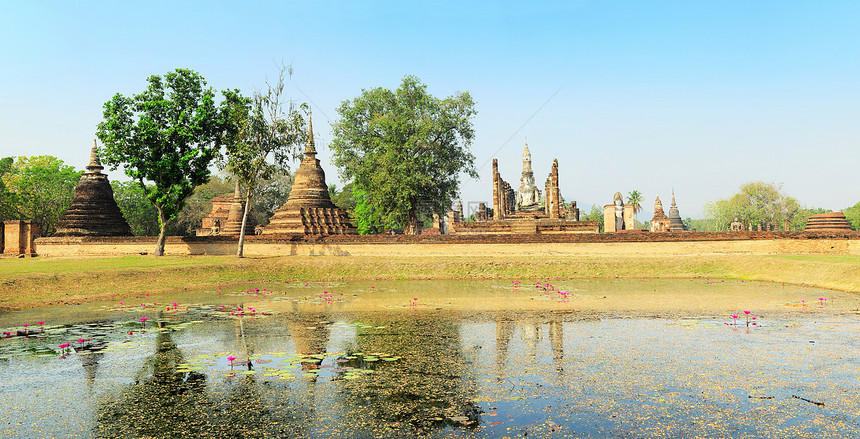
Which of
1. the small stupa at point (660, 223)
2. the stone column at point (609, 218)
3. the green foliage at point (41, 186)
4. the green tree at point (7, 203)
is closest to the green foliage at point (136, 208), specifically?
the green foliage at point (41, 186)

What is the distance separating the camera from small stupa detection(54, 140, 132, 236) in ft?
109

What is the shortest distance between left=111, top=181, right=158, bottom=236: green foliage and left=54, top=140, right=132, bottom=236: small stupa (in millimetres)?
23730

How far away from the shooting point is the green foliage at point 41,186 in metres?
47.2

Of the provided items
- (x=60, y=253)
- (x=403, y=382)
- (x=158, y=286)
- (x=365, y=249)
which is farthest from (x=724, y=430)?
(x=60, y=253)

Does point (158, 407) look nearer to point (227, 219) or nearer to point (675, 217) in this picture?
point (227, 219)

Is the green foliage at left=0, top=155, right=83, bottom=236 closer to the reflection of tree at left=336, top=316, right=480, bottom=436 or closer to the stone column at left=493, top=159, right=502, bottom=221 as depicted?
the stone column at left=493, top=159, right=502, bottom=221

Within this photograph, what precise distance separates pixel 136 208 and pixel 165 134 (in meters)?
36.1

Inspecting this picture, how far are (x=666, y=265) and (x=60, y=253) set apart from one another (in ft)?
104

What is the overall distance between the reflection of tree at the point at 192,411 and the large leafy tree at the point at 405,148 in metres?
30.3

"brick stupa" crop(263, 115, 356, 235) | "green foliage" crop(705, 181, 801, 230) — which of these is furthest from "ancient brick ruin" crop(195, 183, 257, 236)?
"green foliage" crop(705, 181, 801, 230)

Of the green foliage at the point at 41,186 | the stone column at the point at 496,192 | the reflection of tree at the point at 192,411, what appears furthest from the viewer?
the green foliage at the point at 41,186

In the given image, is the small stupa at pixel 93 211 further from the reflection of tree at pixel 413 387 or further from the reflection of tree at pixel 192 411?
the reflection of tree at pixel 192 411

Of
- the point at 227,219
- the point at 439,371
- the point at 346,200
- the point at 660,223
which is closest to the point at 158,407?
the point at 439,371

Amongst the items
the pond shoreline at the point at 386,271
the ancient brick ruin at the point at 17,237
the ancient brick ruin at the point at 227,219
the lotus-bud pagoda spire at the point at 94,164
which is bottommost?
the pond shoreline at the point at 386,271
